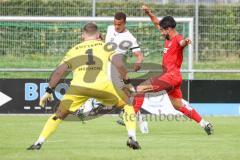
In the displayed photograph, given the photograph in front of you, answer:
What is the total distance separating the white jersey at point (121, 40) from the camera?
52.4ft

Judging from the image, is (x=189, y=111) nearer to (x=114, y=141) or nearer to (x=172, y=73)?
(x=172, y=73)

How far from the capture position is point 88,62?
11633mm

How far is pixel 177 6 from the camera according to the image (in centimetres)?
2356

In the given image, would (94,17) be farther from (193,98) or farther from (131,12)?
(193,98)

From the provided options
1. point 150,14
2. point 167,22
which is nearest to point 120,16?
point 150,14

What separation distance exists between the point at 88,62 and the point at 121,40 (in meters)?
4.49

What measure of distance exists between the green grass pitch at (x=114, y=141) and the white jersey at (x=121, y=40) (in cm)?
168

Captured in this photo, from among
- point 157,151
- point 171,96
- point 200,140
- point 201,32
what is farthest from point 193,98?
point 157,151

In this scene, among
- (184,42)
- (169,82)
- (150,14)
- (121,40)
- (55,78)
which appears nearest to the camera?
(55,78)

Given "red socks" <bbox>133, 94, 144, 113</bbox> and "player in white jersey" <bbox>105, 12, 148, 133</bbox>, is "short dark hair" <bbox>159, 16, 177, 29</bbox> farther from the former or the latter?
"red socks" <bbox>133, 94, 144, 113</bbox>

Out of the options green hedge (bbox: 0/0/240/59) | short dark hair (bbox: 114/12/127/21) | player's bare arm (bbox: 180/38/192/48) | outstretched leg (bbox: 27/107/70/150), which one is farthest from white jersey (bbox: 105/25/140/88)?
green hedge (bbox: 0/0/240/59)

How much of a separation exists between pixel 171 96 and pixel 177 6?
869 cm

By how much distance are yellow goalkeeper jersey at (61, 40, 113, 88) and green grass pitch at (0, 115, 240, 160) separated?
3.44ft

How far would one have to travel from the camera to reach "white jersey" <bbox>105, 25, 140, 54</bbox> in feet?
52.4
